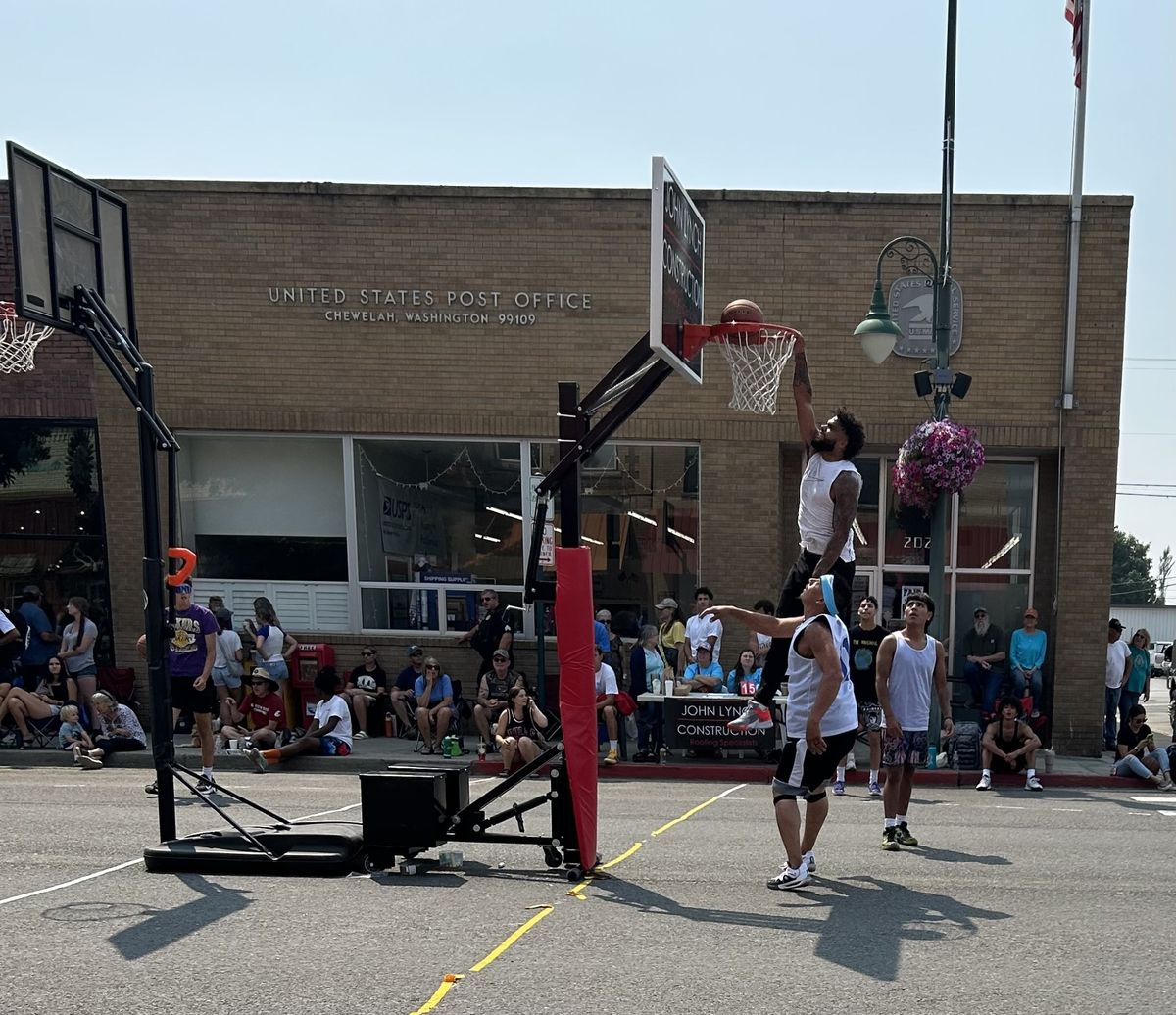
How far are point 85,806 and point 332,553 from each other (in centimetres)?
722

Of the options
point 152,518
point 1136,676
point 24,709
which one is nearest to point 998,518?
point 1136,676

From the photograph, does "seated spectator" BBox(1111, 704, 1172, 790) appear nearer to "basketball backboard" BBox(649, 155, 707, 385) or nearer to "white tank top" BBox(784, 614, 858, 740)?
"white tank top" BBox(784, 614, 858, 740)

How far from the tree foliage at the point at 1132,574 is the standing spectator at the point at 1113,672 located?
87.9 metres

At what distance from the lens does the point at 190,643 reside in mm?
11617

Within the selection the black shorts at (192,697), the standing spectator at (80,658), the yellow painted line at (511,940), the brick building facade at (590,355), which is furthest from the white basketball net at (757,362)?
the standing spectator at (80,658)

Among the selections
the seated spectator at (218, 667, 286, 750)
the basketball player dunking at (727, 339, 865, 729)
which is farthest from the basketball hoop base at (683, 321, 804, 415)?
the seated spectator at (218, 667, 286, 750)

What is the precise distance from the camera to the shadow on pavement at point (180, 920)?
6102mm

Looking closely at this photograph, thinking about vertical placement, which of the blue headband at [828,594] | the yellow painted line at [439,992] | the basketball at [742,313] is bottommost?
the yellow painted line at [439,992]

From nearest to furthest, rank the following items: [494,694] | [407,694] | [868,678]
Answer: [868,678] < [494,694] < [407,694]

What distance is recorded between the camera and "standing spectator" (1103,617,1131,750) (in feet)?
55.4

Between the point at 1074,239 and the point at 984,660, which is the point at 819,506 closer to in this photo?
the point at 984,660

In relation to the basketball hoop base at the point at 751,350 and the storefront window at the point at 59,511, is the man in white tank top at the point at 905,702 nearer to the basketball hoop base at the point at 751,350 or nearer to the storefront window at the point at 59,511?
the basketball hoop base at the point at 751,350

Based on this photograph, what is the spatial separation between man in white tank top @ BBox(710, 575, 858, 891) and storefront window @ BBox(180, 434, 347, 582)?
1129 cm

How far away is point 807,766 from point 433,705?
9.03 m
